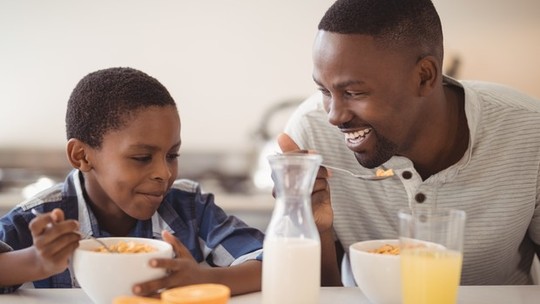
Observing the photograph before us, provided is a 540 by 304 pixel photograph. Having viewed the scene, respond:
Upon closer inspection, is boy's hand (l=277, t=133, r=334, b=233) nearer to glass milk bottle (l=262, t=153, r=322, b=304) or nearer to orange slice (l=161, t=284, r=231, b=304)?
glass milk bottle (l=262, t=153, r=322, b=304)

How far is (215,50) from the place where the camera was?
10.8 ft

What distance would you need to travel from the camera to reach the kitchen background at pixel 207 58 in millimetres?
3230

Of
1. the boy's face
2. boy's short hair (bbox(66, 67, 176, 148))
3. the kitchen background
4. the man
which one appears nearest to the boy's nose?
the boy's face

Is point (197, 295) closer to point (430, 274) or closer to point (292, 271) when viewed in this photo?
point (292, 271)

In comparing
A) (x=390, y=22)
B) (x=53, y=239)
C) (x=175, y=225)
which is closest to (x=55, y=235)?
(x=53, y=239)

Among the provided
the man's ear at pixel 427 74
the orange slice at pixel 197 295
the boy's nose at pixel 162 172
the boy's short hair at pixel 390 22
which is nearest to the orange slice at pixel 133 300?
the orange slice at pixel 197 295

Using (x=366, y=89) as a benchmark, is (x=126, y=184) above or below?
below

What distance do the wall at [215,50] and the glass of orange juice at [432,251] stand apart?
2370 millimetres

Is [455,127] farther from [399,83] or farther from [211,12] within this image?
[211,12]

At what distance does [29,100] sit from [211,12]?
0.94m

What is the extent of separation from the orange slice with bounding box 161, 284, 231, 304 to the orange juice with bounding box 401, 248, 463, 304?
0.82ft

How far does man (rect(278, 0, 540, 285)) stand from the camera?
4.42 feet

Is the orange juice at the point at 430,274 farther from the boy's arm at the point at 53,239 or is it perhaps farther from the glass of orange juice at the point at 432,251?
the boy's arm at the point at 53,239

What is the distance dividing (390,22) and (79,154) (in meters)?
0.66
